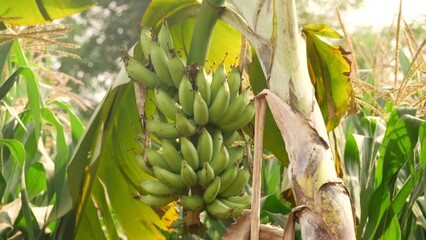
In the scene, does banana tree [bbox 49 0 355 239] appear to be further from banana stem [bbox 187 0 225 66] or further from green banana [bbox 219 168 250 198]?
green banana [bbox 219 168 250 198]

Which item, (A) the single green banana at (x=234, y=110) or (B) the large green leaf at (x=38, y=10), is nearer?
(A) the single green banana at (x=234, y=110)

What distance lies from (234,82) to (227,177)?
21 centimetres

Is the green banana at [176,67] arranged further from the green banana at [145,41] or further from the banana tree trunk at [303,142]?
the banana tree trunk at [303,142]

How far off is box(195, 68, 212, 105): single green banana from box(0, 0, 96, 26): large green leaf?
1.61 feet

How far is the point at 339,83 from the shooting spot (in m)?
1.94

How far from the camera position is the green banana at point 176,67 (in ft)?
5.89

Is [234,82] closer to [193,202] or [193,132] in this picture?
[193,132]

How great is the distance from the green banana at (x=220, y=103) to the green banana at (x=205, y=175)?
0.11 meters

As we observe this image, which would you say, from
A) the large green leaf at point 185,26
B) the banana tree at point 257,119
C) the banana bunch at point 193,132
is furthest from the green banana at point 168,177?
the large green leaf at point 185,26

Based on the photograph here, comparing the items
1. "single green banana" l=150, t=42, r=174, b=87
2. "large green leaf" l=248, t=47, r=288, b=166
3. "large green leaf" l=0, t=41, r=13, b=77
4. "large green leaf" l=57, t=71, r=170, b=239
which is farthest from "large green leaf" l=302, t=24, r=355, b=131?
"large green leaf" l=0, t=41, r=13, b=77

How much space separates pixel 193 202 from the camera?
1739mm

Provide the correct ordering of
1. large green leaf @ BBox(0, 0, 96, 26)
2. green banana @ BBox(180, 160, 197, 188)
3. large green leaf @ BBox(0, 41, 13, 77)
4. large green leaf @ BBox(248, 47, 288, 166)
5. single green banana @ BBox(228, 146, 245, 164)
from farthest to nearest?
large green leaf @ BBox(0, 41, 13, 77)
large green leaf @ BBox(0, 0, 96, 26)
large green leaf @ BBox(248, 47, 288, 166)
single green banana @ BBox(228, 146, 245, 164)
green banana @ BBox(180, 160, 197, 188)

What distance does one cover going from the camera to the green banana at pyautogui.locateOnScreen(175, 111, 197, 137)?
172cm

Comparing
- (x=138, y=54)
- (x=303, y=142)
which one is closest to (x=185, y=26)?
(x=138, y=54)
